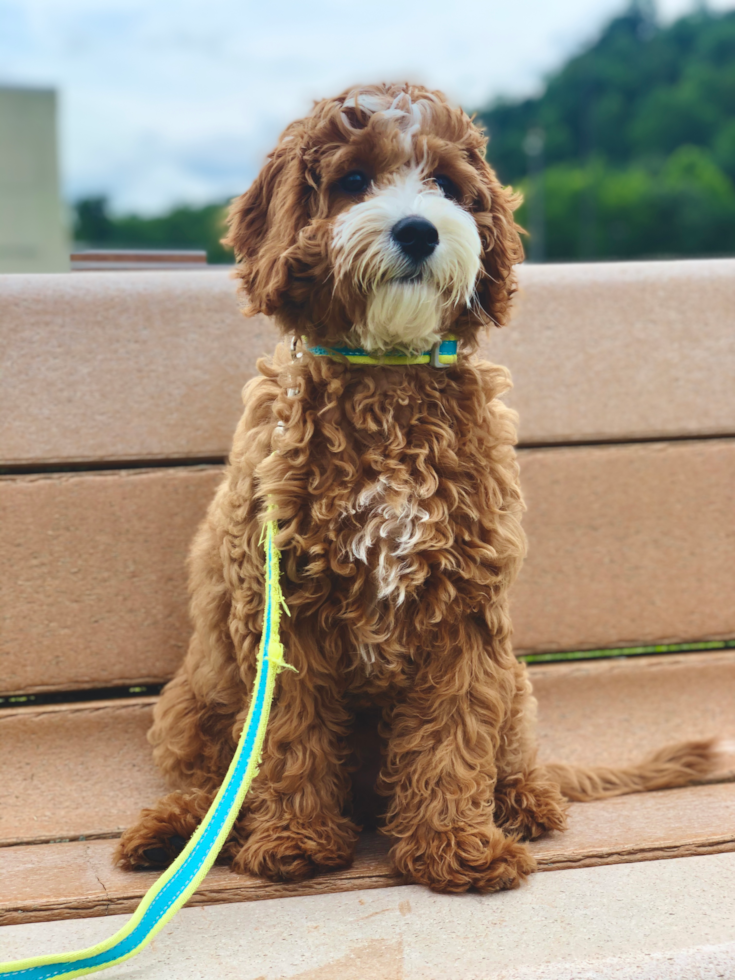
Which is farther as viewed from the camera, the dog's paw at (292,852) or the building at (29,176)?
the building at (29,176)

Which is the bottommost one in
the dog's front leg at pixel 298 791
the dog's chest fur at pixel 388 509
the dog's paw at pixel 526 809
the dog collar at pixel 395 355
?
the dog's paw at pixel 526 809

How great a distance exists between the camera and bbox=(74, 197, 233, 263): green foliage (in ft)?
250

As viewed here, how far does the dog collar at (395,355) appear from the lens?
2.22 meters

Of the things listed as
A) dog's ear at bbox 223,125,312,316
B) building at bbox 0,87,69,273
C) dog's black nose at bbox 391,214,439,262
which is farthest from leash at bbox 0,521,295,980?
building at bbox 0,87,69,273

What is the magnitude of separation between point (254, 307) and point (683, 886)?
1.57m

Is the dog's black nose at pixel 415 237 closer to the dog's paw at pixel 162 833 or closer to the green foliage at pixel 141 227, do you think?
the dog's paw at pixel 162 833

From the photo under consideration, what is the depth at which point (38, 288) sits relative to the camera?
3037 millimetres

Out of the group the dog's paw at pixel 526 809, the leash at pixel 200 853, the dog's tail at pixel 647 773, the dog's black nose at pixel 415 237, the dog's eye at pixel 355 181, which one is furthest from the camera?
the dog's tail at pixel 647 773

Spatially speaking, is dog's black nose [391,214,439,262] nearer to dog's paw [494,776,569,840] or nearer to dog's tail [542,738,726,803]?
dog's paw [494,776,569,840]

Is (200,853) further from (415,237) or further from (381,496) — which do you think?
(415,237)

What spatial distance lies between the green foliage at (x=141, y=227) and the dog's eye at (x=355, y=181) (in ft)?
242

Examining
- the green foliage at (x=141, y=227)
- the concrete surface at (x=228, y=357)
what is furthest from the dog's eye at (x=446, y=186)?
the green foliage at (x=141, y=227)

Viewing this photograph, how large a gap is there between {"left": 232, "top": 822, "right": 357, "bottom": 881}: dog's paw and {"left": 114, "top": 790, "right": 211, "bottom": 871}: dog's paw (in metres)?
0.15

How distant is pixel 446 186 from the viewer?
219 cm
